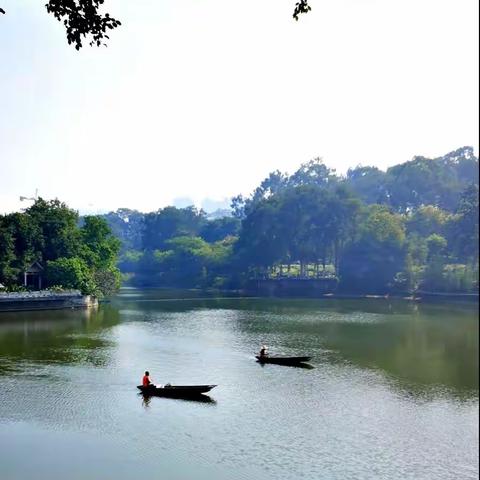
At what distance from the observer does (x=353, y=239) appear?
11725 centimetres

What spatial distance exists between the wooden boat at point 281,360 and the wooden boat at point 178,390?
10.5m

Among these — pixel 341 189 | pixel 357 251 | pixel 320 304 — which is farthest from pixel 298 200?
pixel 320 304

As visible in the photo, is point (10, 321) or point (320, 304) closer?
point (10, 321)

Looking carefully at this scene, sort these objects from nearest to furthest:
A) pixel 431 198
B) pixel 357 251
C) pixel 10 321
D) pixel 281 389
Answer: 1. pixel 281 389
2. pixel 10 321
3. pixel 357 251
4. pixel 431 198

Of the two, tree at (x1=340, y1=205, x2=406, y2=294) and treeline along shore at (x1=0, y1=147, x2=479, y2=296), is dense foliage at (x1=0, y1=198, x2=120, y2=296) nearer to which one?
treeline along shore at (x1=0, y1=147, x2=479, y2=296)

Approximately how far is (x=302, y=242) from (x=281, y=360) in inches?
3269

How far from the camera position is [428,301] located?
294 ft

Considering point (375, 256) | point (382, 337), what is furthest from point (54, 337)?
point (375, 256)

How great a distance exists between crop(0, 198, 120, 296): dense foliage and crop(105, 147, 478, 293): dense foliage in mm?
40551

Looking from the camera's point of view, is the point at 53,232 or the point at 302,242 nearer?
the point at 53,232

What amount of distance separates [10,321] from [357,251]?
216 feet

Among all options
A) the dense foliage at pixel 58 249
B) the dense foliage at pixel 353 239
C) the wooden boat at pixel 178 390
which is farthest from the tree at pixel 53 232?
the wooden boat at pixel 178 390

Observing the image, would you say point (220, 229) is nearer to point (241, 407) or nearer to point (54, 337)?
point (54, 337)

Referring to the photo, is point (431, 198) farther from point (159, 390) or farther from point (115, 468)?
point (115, 468)
